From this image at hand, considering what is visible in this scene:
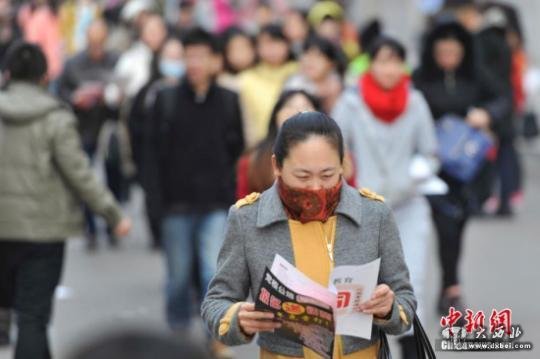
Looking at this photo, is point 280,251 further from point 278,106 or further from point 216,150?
point 216,150

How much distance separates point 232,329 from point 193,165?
443 centimetres

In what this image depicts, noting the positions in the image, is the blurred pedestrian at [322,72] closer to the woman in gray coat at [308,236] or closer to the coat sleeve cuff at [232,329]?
the woman in gray coat at [308,236]

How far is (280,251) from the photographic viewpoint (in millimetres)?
4719

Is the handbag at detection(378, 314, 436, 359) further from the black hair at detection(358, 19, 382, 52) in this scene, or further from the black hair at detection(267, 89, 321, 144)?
the black hair at detection(358, 19, 382, 52)

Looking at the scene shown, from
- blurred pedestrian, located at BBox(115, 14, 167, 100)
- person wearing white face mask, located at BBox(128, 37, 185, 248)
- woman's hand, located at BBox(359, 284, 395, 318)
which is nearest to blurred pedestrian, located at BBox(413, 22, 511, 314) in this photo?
person wearing white face mask, located at BBox(128, 37, 185, 248)

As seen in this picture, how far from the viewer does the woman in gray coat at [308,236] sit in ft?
15.4

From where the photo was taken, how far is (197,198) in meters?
8.95

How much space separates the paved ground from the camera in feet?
33.7

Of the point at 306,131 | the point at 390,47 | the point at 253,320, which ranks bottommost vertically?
the point at 253,320

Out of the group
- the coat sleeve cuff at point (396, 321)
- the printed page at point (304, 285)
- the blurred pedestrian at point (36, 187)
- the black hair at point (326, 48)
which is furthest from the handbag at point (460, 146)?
the printed page at point (304, 285)

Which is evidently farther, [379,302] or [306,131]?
[306,131]

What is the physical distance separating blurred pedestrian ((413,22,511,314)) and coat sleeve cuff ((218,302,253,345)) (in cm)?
527

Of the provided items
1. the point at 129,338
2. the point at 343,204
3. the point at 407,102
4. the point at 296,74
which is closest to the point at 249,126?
the point at 296,74

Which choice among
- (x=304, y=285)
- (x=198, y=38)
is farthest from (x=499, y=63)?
(x=304, y=285)
